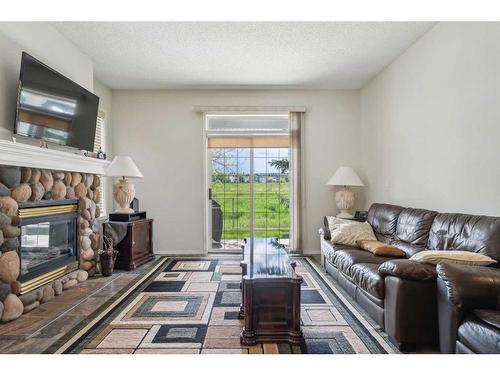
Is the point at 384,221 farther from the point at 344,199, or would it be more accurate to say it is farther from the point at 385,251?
the point at 344,199

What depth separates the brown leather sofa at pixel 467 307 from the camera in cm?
157

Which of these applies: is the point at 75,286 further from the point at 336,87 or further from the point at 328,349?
the point at 336,87

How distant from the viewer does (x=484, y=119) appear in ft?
8.25

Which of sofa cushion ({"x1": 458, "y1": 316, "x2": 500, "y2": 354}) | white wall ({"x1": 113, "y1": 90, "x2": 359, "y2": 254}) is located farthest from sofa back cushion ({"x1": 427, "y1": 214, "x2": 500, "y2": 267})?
white wall ({"x1": 113, "y1": 90, "x2": 359, "y2": 254})

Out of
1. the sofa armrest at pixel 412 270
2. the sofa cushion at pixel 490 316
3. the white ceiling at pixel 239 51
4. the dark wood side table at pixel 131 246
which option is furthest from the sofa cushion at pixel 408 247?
the dark wood side table at pixel 131 246

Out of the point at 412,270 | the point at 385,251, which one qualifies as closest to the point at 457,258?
the point at 412,270

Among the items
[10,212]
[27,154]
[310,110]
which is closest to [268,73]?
[310,110]

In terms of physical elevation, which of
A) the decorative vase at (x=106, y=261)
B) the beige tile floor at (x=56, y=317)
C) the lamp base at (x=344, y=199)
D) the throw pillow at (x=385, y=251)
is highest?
the lamp base at (x=344, y=199)

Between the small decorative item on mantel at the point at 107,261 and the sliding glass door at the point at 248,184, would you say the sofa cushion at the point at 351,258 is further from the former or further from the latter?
the small decorative item on mantel at the point at 107,261

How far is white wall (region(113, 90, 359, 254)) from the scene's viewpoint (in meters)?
5.12

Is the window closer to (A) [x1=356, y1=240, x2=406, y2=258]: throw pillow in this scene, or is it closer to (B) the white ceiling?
(B) the white ceiling

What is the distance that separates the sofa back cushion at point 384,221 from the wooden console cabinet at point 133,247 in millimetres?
3117

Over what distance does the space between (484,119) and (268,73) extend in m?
2.75
